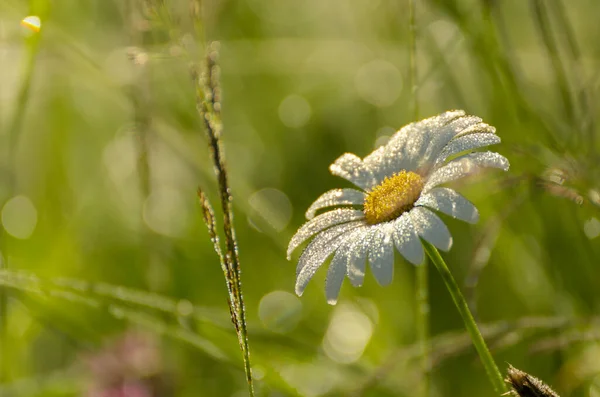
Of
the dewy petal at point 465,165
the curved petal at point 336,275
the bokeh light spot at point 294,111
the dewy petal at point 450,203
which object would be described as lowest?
the curved petal at point 336,275

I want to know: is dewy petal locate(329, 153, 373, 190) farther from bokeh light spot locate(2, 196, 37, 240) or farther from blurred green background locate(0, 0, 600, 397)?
bokeh light spot locate(2, 196, 37, 240)

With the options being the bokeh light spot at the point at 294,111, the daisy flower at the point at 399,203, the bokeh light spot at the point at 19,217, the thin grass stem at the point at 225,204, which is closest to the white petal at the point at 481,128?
the daisy flower at the point at 399,203

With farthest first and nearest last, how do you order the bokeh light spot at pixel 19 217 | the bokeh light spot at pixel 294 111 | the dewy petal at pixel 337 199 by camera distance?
the bokeh light spot at pixel 294 111 → the bokeh light spot at pixel 19 217 → the dewy petal at pixel 337 199

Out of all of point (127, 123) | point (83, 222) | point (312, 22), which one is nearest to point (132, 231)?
point (83, 222)

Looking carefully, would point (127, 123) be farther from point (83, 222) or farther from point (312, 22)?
point (312, 22)

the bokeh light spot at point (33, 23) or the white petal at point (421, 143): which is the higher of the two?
the bokeh light spot at point (33, 23)

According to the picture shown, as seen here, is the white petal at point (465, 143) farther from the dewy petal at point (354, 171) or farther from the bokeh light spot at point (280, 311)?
the bokeh light spot at point (280, 311)

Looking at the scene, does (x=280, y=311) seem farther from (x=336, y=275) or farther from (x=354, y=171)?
(x=336, y=275)
